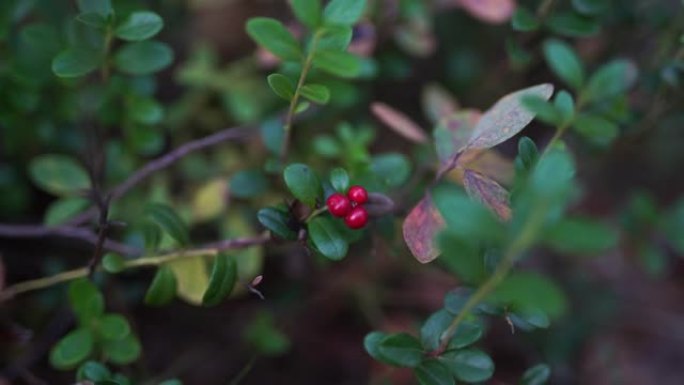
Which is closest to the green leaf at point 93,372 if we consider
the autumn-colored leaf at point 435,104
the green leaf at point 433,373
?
the green leaf at point 433,373

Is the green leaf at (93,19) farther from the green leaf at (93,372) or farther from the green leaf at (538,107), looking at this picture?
A: the green leaf at (538,107)

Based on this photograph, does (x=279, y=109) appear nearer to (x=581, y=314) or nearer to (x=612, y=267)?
(x=581, y=314)

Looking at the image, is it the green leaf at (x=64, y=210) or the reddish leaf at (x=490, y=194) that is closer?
the reddish leaf at (x=490, y=194)

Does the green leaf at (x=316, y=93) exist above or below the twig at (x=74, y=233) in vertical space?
above

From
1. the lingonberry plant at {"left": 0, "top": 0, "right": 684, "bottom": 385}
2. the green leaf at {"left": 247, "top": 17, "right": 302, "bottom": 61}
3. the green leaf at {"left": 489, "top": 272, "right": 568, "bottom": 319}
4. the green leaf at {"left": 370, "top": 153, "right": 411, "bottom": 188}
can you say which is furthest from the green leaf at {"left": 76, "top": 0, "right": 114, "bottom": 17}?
the green leaf at {"left": 489, "top": 272, "right": 568, "bottom": 319}

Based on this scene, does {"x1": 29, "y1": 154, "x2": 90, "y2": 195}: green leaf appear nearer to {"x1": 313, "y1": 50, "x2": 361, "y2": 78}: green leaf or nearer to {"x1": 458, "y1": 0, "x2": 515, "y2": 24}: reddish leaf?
{"x1": 313, "y1": 50, "x2": 361, "y2": 78}: green leaf

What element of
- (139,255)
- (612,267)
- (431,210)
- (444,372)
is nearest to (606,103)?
(431,210)
